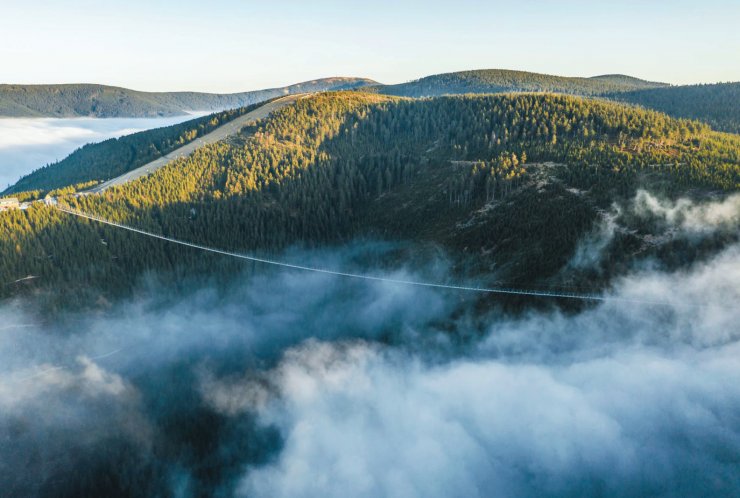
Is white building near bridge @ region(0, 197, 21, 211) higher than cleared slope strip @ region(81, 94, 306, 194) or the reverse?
the reverse

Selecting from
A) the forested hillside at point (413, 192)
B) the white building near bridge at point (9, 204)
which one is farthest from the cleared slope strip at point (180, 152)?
the white building near bridge at point (9, 204)

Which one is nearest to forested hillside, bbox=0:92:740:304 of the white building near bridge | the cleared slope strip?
the cleared slope strip

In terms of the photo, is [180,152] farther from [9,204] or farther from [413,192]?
[413,192]

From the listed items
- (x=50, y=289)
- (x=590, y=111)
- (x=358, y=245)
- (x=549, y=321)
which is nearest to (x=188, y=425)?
(x=50, y=289)

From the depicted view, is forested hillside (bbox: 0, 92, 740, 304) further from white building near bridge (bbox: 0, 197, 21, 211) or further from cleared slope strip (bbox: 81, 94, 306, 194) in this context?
white building near bridge (bbox: 0, 197, 21, 211)

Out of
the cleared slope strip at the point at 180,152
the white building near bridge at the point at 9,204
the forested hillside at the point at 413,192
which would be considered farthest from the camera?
the cleared slope strip at the point at 180,152

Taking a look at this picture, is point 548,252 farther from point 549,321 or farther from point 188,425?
point 188,425

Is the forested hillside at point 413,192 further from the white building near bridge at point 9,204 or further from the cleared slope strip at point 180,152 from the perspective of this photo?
the white building near bridge at point 9,204

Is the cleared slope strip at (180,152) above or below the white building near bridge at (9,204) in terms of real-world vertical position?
above
